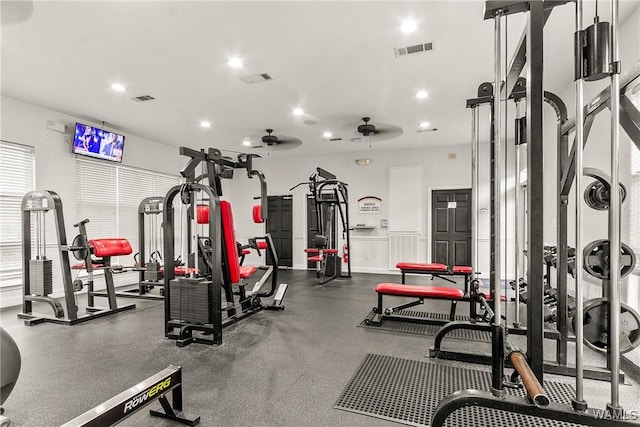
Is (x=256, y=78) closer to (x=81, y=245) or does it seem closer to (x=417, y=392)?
(x=81, y=245)

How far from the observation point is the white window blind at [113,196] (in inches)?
228

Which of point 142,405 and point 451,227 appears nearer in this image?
point 142,405

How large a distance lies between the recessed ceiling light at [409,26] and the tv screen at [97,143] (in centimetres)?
532

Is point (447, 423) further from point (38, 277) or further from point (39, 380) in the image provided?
point (38, 277)

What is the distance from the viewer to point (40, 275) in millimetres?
4047

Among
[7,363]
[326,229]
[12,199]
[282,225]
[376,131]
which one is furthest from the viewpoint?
[282,225]

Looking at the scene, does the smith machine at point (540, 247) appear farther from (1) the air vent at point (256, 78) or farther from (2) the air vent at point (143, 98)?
(2) the air vent at point (143, 98)

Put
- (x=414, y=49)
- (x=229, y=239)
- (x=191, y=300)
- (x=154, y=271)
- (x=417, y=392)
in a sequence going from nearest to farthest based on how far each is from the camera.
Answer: (x=417, y=392)
(x=191, y=300)
(x=414, y=49)
(x=229, y=239)
(x=154, y=271)

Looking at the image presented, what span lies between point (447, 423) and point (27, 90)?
605cm

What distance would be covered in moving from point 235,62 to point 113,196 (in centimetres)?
431

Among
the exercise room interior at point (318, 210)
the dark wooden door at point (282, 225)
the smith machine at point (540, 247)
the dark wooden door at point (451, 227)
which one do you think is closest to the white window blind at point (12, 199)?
the exercise room interior at point (318, 210)

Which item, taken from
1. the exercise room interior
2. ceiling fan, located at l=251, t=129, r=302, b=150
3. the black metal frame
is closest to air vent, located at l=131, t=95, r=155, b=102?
the exercise room interior

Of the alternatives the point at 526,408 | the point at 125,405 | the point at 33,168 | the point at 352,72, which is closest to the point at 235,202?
the point at 33,168

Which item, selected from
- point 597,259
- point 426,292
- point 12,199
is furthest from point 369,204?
point 12,199
